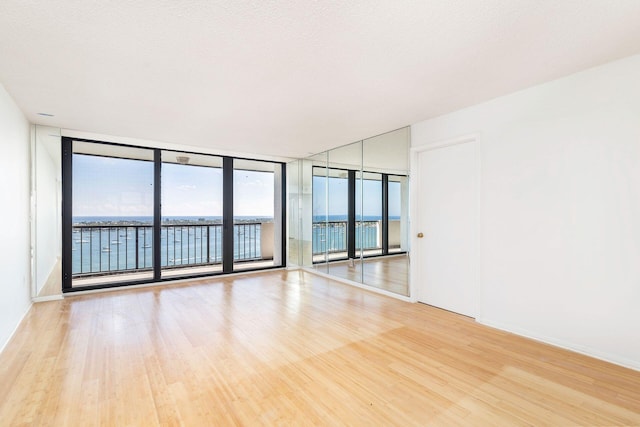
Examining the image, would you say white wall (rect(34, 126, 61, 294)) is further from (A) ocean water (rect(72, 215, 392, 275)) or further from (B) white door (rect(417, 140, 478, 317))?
(B) white door (rect(417, 140, 478, 317))

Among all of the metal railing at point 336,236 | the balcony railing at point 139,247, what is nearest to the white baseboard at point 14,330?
the balcony railing at point 139,247

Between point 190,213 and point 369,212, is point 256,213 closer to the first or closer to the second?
point 190,213

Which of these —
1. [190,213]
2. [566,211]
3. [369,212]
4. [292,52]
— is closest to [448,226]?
[566,211]

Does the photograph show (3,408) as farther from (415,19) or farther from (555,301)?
(555,301)

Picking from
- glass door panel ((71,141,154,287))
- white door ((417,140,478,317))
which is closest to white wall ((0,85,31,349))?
glass door panel ((71,141,154,287))

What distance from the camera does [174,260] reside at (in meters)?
6.48

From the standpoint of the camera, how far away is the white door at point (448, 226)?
11.8 feet

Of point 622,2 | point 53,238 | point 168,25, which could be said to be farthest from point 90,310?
point 622,2

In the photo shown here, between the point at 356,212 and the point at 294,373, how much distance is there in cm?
357

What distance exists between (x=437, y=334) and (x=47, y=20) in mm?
4194

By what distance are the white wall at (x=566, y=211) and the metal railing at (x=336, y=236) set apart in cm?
239

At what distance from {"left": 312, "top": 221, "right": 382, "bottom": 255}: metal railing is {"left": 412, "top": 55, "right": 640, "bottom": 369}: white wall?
2394 mm

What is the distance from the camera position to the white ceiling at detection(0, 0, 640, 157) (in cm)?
184

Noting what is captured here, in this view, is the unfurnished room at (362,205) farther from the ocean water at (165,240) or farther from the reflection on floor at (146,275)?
the ocean water at (165,240)
